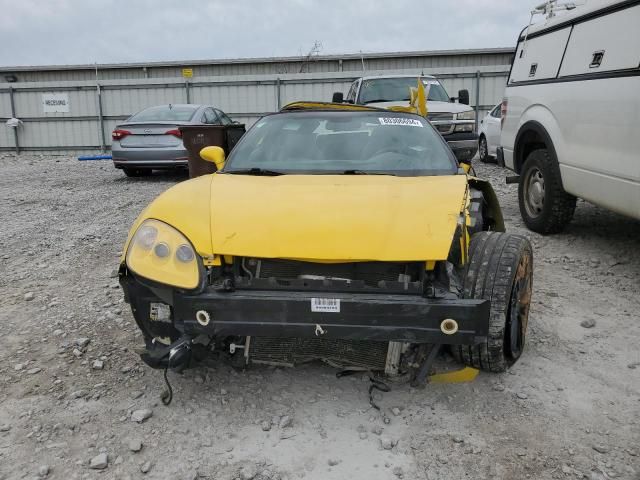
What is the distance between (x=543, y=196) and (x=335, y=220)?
4.03 meters

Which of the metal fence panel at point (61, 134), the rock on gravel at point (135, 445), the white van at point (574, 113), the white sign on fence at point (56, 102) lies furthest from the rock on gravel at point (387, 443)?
the white sign on fence at point (56, 102)

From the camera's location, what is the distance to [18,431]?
2.71 meters

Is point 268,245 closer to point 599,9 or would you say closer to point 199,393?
point 199,393

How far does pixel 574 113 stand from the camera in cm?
526

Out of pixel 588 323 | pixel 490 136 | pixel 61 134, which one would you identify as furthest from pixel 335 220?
pixel 61 134

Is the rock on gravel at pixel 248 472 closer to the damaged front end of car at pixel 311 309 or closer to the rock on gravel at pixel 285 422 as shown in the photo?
the rock on gravel at pixel 285 422

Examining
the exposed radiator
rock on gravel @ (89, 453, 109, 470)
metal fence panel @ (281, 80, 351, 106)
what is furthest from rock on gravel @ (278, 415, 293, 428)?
metal fence panel @ (281, 80, 351, 106)

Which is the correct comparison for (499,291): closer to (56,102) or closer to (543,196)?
(543,196)

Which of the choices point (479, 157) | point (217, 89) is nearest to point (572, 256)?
point (479, 157)

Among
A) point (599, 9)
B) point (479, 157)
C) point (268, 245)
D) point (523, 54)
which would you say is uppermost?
point (599, 9)

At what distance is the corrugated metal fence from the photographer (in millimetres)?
16797

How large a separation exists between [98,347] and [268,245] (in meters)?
1.63

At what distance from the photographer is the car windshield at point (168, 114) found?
10.5m

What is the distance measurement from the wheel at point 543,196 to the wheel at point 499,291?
2739mm
